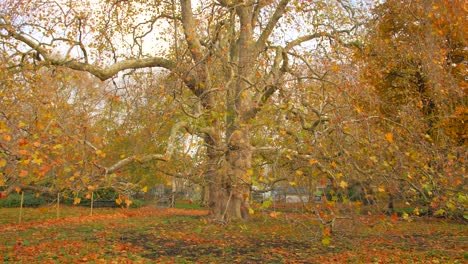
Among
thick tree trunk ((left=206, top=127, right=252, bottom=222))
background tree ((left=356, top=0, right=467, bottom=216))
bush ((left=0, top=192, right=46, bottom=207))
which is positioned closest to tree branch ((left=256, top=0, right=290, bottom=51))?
background tree ((left=356, top=0, right=467, bottom=216))

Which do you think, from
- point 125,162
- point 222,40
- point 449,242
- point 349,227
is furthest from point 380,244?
point 222,40

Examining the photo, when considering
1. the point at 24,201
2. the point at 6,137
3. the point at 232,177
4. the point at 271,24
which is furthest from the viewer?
the point at 24,201

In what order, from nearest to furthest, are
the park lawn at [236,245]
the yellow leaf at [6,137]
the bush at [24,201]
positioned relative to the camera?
the yellow leaf at [6,137] → the park lawn at [236,245] → the bush at [24,201]

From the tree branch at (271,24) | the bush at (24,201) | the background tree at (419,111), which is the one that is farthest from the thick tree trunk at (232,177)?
the bush at (24,201)

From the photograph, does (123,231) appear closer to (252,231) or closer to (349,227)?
(252,231)

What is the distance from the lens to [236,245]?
8.73m

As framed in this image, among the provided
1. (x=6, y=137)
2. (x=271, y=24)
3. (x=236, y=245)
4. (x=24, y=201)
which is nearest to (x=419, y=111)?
(x=271, y=24)

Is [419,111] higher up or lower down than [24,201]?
higher up

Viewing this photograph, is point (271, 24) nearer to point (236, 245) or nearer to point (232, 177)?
point (232, 177)

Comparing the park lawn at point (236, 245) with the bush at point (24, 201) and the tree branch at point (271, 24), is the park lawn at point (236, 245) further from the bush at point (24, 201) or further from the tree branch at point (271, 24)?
the bush at point (24, 201)

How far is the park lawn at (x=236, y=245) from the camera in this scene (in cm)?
714

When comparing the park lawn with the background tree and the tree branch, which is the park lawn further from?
the tree branch

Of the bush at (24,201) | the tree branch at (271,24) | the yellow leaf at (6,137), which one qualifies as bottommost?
the bush at (24,201)

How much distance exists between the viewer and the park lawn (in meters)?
7.14
